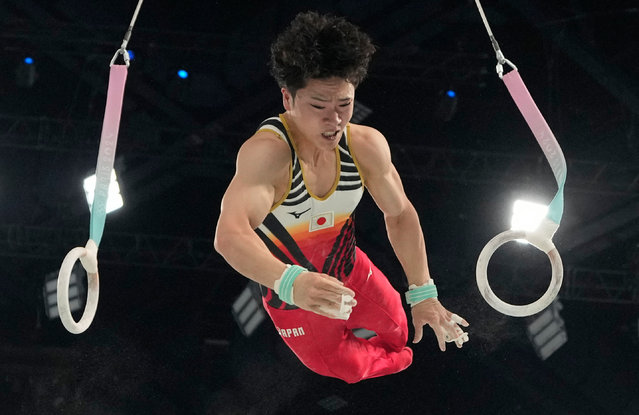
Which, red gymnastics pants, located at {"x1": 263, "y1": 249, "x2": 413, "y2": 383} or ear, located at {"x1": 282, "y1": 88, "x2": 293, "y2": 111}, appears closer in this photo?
ear, located at {"x1": 282, "y1": 88, "x2": 293, "y2": 111}

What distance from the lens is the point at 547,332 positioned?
7969 mm

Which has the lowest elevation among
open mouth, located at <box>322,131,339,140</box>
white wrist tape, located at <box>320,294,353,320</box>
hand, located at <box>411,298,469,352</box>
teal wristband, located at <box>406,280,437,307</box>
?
white wrist tape, located at <box>320,294,353,320</box>

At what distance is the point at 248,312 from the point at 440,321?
4647mm

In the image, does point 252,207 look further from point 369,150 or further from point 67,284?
point 67,284

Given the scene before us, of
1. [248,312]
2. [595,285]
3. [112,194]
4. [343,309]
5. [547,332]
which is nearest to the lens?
[343,309]

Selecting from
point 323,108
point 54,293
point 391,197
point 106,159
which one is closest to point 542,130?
point 391,197

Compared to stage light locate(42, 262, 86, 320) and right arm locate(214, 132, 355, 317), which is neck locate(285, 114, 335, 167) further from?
stage light locate(42, 262, 86, 320)

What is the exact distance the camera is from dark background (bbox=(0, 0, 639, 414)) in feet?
24.7

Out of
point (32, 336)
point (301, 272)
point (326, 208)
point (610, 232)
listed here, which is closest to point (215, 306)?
point (32, 336)

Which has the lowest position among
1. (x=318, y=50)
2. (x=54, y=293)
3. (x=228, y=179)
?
(x=318, y=50)

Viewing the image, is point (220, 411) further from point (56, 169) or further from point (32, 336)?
point (56, 169)

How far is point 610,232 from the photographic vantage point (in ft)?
26.0

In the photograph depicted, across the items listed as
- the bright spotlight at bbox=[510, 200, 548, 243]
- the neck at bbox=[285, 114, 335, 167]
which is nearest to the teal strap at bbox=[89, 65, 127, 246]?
the neck at bbox=[285, 114, 335, 167]

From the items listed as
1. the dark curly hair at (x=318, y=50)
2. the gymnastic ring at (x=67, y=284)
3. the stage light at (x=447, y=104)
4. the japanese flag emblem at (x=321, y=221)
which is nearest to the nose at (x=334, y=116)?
the dark curly hair at (x=318, y=50)
